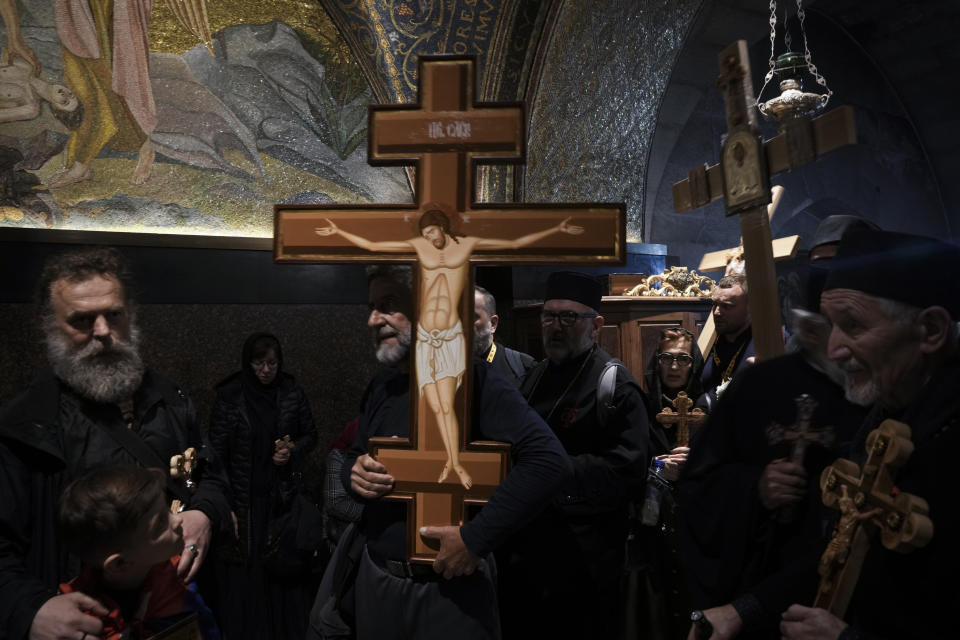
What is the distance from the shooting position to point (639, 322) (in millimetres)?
5344

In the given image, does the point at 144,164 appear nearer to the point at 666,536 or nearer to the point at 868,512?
the point at 666,536

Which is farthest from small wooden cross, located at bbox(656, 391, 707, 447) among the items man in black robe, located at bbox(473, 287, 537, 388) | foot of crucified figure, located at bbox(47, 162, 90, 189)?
foot of crucified figure, located at bbox(47, 162, 90, 189)

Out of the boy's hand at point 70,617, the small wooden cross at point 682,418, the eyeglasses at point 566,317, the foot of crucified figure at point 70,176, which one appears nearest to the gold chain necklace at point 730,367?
the small wooden cross at point 682,418

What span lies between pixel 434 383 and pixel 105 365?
0.99 m

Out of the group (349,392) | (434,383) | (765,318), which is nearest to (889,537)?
(765,318)

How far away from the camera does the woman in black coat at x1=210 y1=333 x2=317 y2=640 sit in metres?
4.15

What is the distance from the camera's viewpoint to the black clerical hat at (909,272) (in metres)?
1.29

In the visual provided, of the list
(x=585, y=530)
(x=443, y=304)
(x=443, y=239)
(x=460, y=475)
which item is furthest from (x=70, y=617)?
(x=585, y=530)

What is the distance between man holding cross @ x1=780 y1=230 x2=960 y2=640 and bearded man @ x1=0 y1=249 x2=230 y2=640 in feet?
5.31

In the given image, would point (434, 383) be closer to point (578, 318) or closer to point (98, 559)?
point (98, 559)

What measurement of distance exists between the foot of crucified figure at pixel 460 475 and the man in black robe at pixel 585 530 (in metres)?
0.89

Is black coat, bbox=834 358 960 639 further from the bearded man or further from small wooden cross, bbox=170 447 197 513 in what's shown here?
small wooden cross, bbox=170 447 197 513

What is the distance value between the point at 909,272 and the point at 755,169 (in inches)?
28.9

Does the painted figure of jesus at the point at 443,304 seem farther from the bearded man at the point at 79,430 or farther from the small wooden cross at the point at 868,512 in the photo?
the small wooden cross at the point at 868,512
